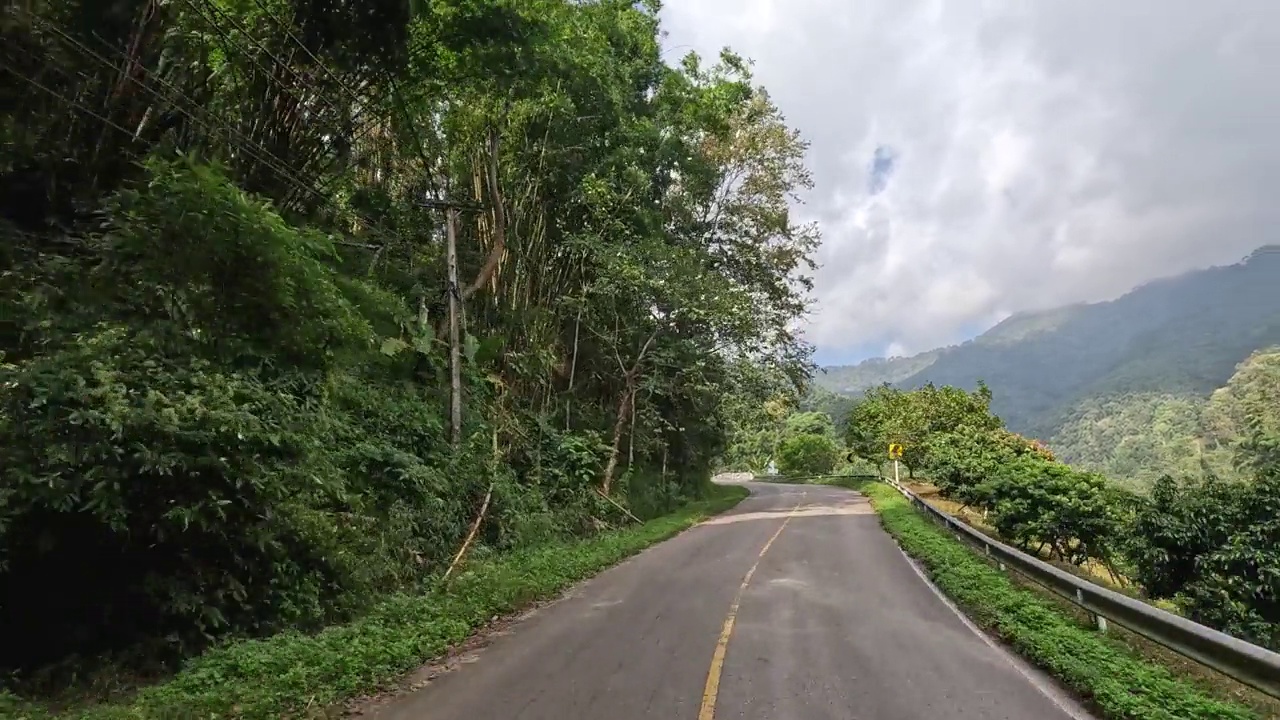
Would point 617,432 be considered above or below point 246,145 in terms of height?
below

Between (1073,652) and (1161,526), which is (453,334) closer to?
(1073,652)

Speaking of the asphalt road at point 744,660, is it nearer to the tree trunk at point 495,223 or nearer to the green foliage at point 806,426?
the tree trunk at point 495,223

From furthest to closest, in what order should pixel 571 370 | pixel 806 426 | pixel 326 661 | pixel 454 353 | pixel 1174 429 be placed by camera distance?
pixel 806 426 < pixel 1174 429 < pixel 571 370 < pixel 454 353 < pixel 326 661

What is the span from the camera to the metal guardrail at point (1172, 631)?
5213 mm

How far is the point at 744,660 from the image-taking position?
724 cm

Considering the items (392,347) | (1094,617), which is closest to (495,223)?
(392,347)

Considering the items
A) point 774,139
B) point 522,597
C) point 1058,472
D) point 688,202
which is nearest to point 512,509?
point 522,597

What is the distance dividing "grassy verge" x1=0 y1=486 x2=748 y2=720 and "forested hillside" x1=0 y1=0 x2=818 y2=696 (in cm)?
60

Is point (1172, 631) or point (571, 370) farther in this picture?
point (571, 370)

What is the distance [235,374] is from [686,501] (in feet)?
A: 83.7

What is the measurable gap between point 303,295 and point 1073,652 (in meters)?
8.82

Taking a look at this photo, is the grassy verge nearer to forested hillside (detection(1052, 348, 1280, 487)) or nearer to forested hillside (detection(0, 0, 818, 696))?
forested hillside (detection(0, 0, 818, 696))

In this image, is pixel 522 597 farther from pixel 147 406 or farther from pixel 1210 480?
pixel 1210 480

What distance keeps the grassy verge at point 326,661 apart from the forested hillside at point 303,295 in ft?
1.97
